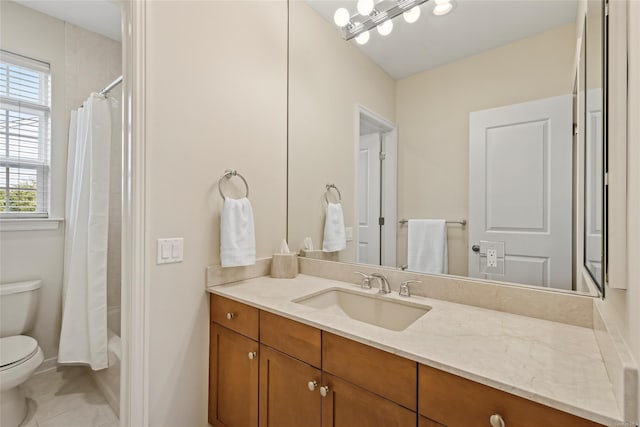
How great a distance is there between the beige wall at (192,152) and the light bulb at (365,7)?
0.59 meters

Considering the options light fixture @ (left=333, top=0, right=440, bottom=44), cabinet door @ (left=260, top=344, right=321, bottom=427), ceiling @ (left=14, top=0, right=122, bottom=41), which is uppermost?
ceiling @ (left=14, top=0, right=122, bottom=41)

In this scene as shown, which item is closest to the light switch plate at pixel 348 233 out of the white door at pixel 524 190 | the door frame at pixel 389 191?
the door frame at pixel 389 191

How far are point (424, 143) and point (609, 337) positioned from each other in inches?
37.3

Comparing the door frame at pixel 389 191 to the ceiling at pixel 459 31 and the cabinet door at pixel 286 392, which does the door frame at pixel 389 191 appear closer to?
the ceiling at pixel 459 31

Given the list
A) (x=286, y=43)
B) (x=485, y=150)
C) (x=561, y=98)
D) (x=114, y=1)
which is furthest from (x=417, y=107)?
(x=114, y=1)

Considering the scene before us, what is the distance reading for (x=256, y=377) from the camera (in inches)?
49.3

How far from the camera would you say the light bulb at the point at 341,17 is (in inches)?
66.7

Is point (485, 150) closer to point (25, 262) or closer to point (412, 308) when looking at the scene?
point (412, 308)

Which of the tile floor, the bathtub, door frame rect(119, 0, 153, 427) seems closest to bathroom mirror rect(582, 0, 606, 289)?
door frame rect(119, 0, 153, 427)

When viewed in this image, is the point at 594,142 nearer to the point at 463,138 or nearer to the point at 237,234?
the point at 463,138

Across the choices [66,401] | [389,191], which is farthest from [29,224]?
[389,191]

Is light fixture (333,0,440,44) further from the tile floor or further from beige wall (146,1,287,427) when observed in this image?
the tile floor

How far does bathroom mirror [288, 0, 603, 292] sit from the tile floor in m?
1.65

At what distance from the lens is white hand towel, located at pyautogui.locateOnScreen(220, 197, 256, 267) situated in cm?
148
